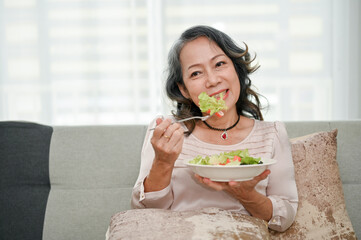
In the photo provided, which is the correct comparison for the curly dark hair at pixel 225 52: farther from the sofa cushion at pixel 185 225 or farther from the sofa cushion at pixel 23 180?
the sofa cushion at pixel 23 180

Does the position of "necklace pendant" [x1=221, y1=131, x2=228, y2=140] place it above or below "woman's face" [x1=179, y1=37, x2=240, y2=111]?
below

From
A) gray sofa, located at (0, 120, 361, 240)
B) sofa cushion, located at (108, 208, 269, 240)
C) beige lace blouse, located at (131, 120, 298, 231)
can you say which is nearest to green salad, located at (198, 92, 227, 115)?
beige lace blouse, located at (131, 120, 298, 231)

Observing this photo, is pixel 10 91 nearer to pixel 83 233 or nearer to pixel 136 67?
pixel 136 67

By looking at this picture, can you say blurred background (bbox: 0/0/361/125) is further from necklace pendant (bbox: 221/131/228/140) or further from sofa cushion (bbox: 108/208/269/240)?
sofa cushion (bbox: 108/208/269/240)

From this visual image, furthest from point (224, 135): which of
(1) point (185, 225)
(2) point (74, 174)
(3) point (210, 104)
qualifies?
(2) point (74, 174)

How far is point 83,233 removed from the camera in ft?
5.96

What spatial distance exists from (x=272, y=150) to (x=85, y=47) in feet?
8.77

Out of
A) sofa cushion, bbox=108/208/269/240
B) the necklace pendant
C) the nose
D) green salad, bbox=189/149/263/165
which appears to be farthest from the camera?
the necklace pendant

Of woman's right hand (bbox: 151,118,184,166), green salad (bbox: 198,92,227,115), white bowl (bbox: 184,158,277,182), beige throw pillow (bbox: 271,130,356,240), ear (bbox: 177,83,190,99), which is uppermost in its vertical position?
ear (bbox: 177,83,190,99)

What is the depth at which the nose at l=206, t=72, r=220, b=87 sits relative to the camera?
1.58m

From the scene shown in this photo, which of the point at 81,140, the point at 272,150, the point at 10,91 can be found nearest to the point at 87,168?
the point at 81,140

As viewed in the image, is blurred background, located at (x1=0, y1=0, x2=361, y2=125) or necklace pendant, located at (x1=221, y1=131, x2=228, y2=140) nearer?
necklace pendant, located at (x1=221, y1=131, x2=228, y2=140)

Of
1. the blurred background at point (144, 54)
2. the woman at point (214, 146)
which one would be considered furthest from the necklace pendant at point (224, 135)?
the blurred background at point (144, 54)

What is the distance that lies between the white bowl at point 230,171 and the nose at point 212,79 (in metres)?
0.47
